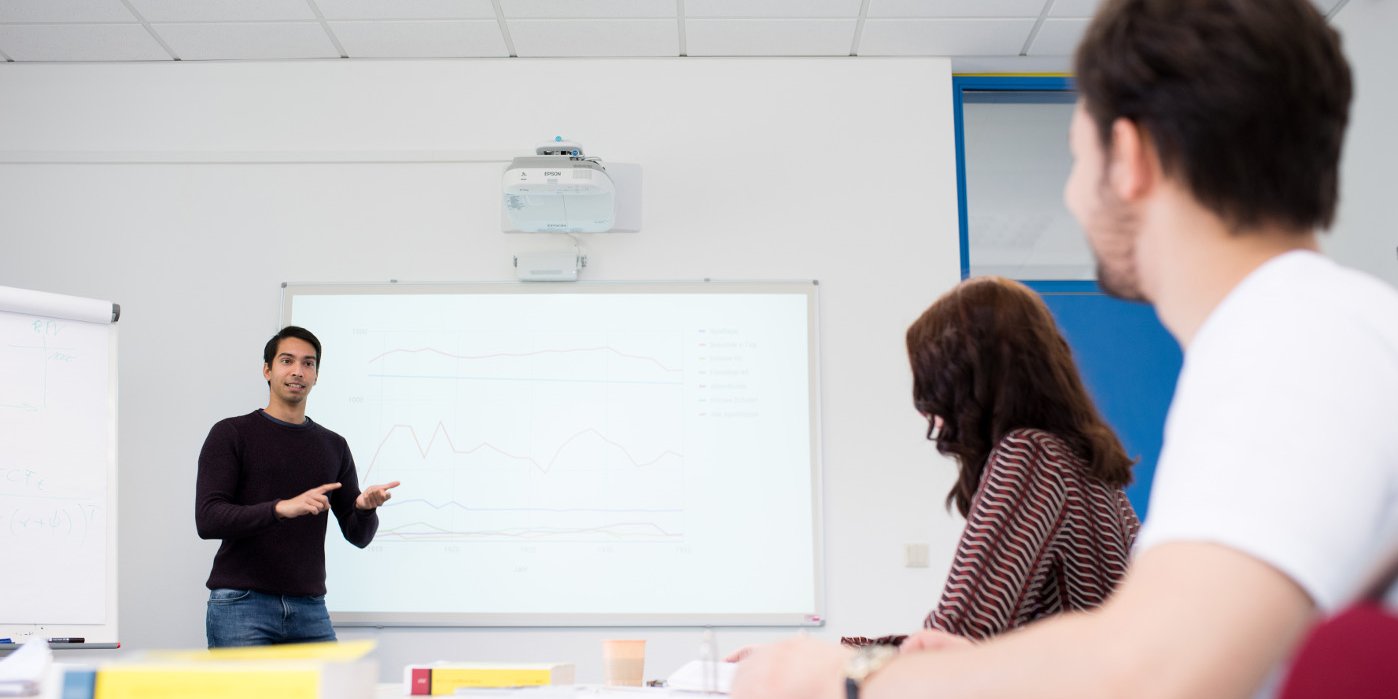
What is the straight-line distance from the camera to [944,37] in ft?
12.1

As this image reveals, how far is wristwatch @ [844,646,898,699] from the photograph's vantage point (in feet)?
2.17

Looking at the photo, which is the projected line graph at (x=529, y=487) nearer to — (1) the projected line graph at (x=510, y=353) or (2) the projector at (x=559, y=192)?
(1) the projected line graph at (x=510, y=353)

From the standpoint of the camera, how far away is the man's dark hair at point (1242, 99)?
2.04ft

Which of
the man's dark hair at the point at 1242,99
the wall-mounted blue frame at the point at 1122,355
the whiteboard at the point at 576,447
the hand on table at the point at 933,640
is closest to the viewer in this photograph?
the man's dark hair at the point at 1242,99

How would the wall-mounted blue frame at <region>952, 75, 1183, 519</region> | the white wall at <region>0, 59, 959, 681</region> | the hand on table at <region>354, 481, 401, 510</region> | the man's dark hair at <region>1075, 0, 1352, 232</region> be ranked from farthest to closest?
the wall-mounted blue frame at <region>952, 75, 1183, 519</region> < the white wall at <region>0, 59, 959, 681</region> < the hand on table at <region>354, 481, 401, 510</region> < the man's dark hair at <region>1075, 0, 1352, 232</region>

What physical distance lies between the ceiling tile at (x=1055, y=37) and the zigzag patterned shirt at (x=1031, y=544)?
2.68 metres

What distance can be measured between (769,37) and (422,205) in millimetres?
1470

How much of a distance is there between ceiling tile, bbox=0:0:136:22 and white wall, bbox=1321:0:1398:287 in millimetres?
4323

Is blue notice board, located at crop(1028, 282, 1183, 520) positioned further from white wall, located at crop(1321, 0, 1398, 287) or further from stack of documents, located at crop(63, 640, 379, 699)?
stack of documents, located at crop(63, 640, 379, 699)

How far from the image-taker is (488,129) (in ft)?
12.4

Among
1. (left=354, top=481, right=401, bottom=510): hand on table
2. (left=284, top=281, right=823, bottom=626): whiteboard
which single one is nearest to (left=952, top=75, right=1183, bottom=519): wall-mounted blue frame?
(left=284, top=281, right=823, bottom=626): whiteboard

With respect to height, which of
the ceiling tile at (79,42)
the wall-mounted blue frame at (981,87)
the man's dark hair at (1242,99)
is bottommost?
the man's dark hair at (1242,99)

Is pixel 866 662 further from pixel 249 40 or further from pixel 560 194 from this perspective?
pixel 249 40

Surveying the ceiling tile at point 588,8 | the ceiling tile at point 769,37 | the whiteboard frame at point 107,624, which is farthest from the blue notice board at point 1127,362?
the whiteboard frame at point 107,624
